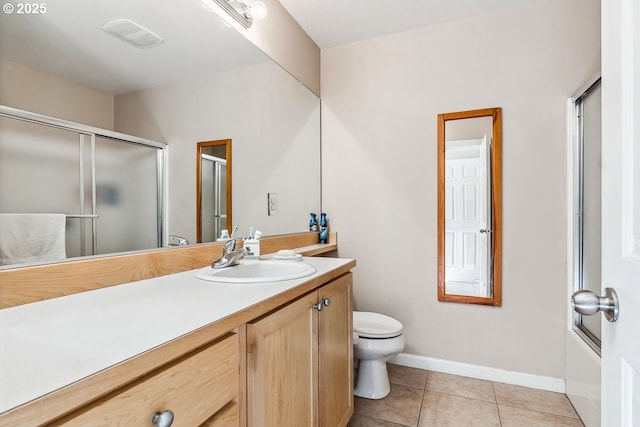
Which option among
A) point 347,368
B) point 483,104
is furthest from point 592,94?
point 347,368

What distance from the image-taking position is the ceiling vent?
110cm

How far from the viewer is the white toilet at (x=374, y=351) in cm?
183

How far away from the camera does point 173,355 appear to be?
603mm

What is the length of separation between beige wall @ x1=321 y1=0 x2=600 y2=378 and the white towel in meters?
1.85

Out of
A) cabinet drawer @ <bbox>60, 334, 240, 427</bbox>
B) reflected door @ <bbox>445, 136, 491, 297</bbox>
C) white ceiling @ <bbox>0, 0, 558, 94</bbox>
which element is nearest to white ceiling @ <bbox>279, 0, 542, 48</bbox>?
white ceiling @ <bbox>0, 0, 558, 94</bbox>

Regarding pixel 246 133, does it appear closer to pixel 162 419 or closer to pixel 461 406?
pixel 162 419

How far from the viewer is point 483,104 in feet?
7.04

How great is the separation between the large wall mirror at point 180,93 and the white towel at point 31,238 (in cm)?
4

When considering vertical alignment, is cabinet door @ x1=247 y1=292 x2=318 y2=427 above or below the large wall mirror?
below

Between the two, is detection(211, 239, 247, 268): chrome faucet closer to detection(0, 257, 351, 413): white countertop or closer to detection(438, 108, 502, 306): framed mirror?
detection(0, 257, 351, 413): white countertop

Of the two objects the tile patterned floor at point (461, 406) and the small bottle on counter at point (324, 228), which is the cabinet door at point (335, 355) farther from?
the small bottle on counter at point (324, 228)

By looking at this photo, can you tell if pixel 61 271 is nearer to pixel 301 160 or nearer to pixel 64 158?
pixel 64 158

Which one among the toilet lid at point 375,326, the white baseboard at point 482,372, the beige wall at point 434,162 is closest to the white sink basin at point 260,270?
the toilet lid at point 375,326

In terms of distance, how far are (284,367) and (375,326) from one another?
1.07 metres
